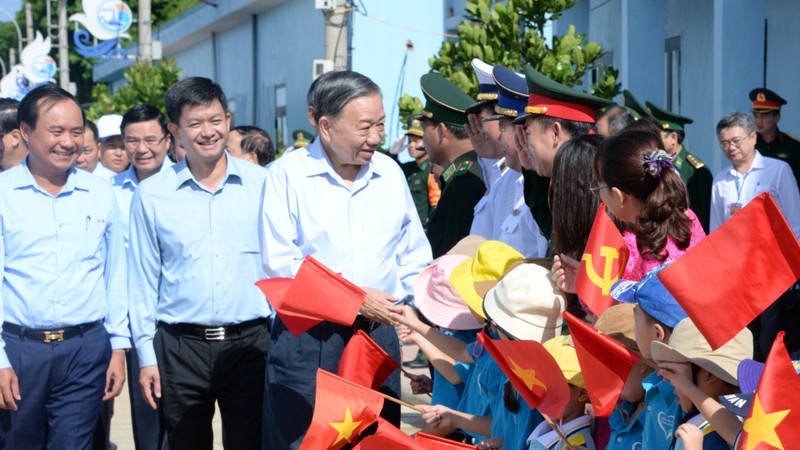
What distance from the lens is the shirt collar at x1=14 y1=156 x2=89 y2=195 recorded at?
538cm

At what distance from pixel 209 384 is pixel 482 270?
143 cm

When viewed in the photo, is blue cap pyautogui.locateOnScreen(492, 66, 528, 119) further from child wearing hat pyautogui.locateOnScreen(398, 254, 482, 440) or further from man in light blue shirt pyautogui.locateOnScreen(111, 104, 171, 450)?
man in light blue shirt pyautogui.locateOnScreen(111, 104, 171, 450)

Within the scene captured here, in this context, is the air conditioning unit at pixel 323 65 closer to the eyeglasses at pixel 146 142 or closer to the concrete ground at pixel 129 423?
the concrete ground at pixel 129 423

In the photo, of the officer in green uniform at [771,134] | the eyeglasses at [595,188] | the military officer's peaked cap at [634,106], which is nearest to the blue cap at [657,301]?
the eyeglasses at [595,188]

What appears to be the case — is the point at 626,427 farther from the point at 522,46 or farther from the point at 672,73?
the point at 672,73

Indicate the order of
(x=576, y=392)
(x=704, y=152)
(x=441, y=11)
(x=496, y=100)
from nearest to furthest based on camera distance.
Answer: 1. (x=576, y=392)
2. (x=496, y=100)
3. (x=704, y=152)
4. (x=441, y=11)

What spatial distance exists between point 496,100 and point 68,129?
207 centimetres

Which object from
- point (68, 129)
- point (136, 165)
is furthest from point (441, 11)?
point (68, 129)

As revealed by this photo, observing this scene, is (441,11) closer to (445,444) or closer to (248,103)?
(248,103)

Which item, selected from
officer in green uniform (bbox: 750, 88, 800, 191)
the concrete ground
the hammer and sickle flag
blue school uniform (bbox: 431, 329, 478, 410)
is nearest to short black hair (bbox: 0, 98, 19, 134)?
the concrete ground

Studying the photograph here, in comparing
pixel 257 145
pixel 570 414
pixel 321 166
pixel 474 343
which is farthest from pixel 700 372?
pixel 257 145

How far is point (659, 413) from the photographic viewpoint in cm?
360

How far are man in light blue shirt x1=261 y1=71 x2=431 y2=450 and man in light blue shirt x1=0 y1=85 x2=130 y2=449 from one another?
34.9 inches

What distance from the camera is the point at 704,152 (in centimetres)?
1330
